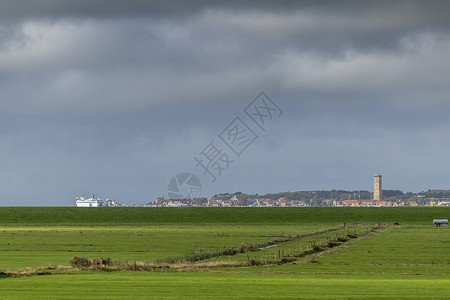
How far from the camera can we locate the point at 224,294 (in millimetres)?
45656

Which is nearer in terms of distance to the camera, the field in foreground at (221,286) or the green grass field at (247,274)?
the field in foreground at (221,286)

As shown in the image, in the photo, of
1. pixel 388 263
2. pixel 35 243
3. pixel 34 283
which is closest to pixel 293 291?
pixel 34 283

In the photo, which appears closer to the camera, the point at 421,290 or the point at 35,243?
the point at 421,290

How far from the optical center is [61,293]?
152ft

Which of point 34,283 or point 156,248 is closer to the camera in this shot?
point 34,283

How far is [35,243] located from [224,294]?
6036 cm

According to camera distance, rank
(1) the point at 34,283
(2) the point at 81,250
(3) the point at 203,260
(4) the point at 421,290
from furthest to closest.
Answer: (2) the point at 81,250 → (3) the point at 203,260 → (1) the point at 34,283 → (4) the point at 421,290

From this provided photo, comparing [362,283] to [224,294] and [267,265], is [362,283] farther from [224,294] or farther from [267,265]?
[267,265]

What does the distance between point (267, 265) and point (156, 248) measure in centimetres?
2564

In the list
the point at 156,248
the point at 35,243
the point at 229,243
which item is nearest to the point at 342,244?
the point at 229,243

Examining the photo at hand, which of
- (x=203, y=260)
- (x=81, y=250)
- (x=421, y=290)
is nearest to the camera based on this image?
(x=421, y=290)

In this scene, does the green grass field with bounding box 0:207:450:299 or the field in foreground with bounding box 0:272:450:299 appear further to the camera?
the green grass field with bounding box 0:207:450:299

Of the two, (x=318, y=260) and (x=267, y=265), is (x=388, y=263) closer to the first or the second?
(x=318, y=260)

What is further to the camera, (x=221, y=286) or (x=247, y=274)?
(x=247, y=274)
